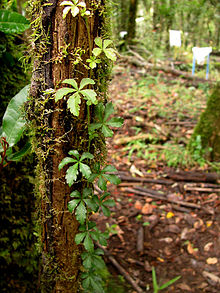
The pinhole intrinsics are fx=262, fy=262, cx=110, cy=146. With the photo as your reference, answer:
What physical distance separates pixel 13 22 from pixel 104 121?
0.73 meters

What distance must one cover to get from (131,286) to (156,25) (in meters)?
9.22

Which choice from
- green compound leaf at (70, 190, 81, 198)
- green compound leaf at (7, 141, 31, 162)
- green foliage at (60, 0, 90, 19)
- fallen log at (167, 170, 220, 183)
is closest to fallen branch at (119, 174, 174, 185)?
fallen log at (167, 170, 220, 183)

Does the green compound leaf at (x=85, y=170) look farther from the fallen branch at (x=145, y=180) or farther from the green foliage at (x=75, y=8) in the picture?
the fallen branch at (x=145, y=180)

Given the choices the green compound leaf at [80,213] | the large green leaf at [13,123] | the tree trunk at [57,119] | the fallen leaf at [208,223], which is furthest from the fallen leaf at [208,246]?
the large green leaf at [13,123]

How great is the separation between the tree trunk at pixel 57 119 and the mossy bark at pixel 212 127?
3.50 metres

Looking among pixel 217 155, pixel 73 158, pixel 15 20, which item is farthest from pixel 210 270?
pixel 15 20

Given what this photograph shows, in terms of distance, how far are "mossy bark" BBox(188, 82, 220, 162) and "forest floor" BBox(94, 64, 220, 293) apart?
243mm

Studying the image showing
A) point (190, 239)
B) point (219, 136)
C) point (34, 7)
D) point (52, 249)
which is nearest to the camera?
point (34, 7)

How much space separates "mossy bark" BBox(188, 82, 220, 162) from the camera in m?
4.24

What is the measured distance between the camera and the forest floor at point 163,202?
2.77m

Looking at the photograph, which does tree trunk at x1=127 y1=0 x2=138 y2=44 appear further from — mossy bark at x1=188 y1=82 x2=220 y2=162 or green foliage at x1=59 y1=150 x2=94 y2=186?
green foliage at x1=59 y1=150 x2=94 y2=186

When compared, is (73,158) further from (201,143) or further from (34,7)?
(201,143)

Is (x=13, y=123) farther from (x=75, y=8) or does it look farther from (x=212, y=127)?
(x=212, y=127)

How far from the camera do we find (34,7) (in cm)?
107
